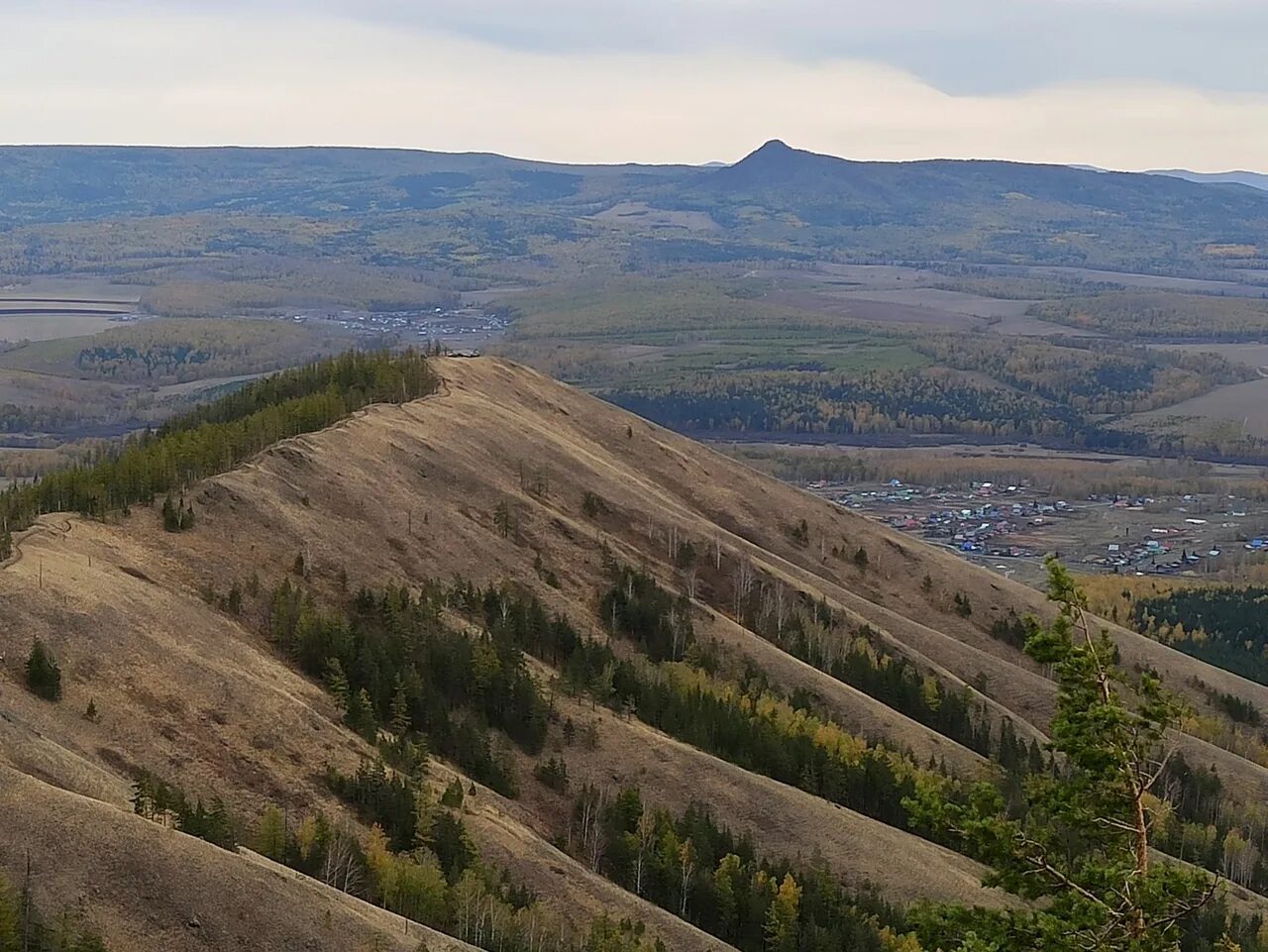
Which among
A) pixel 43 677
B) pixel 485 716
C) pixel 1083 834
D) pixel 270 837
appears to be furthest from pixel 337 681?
pixel 1083 834

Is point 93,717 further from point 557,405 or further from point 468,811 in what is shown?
point 557,405

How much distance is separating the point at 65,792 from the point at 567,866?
27111 millimetres

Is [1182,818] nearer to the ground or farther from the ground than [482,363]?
nearer to the ground

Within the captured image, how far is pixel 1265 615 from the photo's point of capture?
199000 mm

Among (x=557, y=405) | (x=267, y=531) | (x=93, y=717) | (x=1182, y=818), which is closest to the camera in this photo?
(x=93, y=717)

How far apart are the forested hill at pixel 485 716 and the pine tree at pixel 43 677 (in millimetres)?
103

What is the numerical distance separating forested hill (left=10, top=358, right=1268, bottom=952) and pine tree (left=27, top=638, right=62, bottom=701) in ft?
0.34

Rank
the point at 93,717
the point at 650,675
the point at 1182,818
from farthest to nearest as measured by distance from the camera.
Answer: the point at 1182,818, the point at 650,675, the point at 93,717

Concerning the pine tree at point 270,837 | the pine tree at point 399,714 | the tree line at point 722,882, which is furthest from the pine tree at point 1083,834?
the pine tree at point 399,714

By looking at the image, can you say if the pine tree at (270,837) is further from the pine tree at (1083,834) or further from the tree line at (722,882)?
the pine tree at (1083,834)

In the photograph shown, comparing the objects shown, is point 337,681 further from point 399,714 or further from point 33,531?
point 33,531

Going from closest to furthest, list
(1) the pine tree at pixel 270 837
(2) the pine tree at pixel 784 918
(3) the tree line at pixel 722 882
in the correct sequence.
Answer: (1) the pine tree at pixel 270 837 < (2) the pine tree at pixel 784 918 < (3) the tree line at pixel 722 882

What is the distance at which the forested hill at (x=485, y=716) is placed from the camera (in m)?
56.6

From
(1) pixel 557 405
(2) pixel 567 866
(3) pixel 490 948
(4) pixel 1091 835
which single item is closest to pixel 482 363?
(1) pixel 557 405
